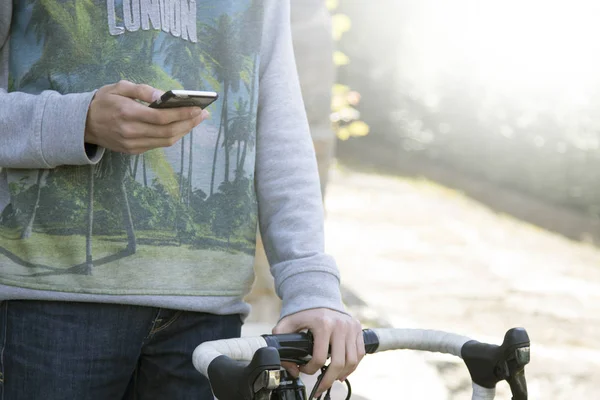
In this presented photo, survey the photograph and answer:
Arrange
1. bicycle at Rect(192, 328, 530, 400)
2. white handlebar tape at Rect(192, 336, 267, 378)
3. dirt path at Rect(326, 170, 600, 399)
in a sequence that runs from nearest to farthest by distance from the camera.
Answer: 1. bicycle at Rect(192, 328, 530, 400)
2. white handlebar tape at Rect(192, 336, 267, 378)
3. dirt path at Rect(326, 170, 600, 399)

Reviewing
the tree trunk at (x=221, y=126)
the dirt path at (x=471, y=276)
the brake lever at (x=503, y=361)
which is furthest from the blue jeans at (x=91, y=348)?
the dirt path at (x=471, y=276)

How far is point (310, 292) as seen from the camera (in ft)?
4.45

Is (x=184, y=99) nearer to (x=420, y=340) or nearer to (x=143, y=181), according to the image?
(x=143, y=181)

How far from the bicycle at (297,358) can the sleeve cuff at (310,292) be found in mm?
86

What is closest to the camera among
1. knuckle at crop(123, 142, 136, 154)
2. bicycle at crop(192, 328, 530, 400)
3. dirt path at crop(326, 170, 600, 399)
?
bicycle at crop(192, 328, 530, 400)

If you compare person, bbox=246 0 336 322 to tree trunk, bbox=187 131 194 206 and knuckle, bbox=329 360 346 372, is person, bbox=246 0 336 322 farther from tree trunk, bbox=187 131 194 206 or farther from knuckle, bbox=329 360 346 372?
knuckle, bbox=329 360 346 372

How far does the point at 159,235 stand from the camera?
1.38 m

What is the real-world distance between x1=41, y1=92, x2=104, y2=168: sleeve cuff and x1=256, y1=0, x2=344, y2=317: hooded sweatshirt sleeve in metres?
0.34

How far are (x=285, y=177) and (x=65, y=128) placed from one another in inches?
15.4

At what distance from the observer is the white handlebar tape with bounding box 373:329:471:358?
1256 mm

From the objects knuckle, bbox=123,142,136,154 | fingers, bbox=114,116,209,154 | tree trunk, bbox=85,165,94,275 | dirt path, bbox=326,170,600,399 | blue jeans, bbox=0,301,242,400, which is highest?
fingers, bbox=114,116,209,154

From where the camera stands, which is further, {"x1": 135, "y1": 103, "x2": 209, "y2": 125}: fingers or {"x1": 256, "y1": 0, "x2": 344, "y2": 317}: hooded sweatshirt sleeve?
{"x1": 256, "y1": 0, "x2": 344, "y2": 317}: hooded sweatshirt sleeve

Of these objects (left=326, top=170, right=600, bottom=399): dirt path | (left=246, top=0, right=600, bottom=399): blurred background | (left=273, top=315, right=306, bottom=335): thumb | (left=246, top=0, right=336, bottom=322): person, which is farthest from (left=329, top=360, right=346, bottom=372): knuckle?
(left=326, top=170, right=600, bottom=399): dirt path

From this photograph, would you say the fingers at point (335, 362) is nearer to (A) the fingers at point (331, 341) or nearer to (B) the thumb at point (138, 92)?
(A) the fingers at point (331, 341)
